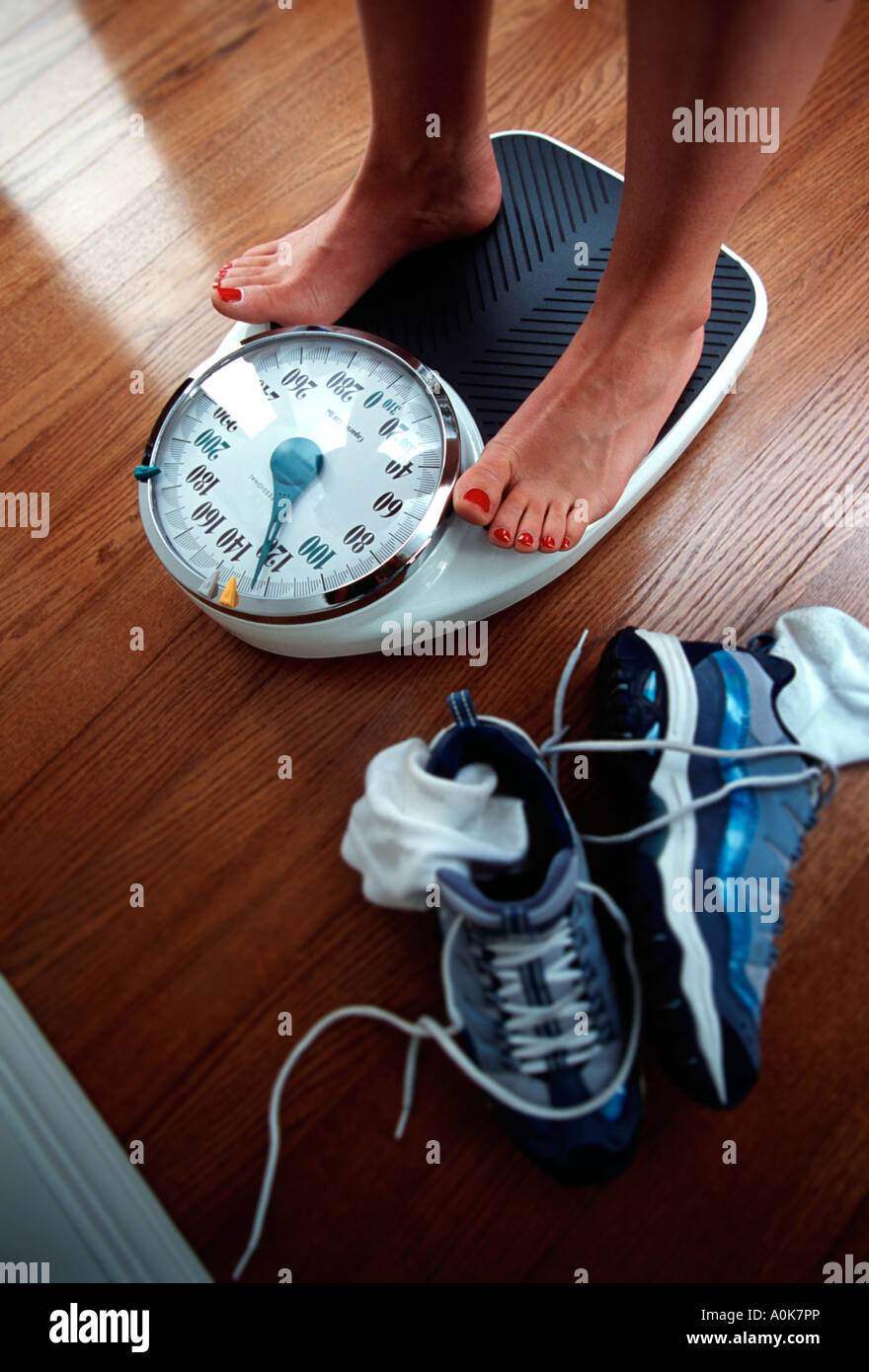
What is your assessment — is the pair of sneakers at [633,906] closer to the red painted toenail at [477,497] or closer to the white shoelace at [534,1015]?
the white shoelace at [534,1015]

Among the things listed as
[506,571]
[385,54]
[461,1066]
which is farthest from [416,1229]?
[385,54]

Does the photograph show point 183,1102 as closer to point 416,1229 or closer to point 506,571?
point 416,1229

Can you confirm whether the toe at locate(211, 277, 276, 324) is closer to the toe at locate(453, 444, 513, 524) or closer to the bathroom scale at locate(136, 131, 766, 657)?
the bathroom scale at locate(136, 131, 766, 657)

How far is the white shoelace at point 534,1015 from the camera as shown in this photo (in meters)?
0.56

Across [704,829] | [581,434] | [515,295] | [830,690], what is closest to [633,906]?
[704,829]

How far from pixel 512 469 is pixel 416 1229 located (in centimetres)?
54

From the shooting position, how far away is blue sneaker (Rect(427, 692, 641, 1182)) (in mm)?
558

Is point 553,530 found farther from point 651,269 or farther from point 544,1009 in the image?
point 544,1009

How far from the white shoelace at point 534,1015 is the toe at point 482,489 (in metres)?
0.16

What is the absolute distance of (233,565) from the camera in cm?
64

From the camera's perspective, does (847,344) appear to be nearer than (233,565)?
No

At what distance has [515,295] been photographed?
0.74m

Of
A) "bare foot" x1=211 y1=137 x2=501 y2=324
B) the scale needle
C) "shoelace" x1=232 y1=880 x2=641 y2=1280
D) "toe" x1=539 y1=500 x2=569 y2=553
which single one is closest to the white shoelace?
"shoelace" x1=232 y1=880 x2=641 y2=1280

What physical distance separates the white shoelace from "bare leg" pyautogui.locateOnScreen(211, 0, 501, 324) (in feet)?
1.34
